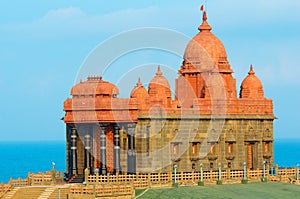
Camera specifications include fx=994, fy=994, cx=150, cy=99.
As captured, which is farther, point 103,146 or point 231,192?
point 103,146

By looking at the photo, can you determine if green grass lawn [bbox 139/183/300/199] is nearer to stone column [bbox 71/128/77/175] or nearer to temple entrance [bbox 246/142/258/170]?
temple entrance [bbox 246/142/258/170]

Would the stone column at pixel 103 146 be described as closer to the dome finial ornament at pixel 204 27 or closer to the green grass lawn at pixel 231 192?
the green grass lawn at pixel 231 192

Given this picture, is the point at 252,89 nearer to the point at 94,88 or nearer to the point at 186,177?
the point at 186,177

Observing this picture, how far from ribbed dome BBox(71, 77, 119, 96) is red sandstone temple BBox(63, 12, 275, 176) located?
3.3 inches

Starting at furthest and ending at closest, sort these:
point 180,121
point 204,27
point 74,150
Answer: point 204,27
point 74,150
point 180,121

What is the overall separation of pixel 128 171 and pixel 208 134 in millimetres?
7876

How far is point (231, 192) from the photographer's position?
79375 millimetres

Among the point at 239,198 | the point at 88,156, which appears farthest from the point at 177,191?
the point at 88,156

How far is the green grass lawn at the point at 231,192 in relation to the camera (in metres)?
77.2

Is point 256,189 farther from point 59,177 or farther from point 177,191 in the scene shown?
point 59,177

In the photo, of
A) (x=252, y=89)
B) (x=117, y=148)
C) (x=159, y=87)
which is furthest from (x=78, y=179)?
(x=252, y=89)

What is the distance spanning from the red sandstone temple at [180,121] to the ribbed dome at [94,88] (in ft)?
0.28

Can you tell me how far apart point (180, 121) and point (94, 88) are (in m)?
8.01

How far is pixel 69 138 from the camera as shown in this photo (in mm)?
87062
